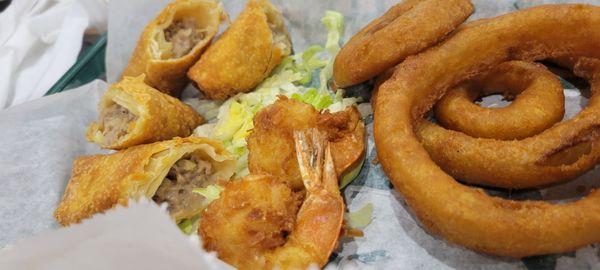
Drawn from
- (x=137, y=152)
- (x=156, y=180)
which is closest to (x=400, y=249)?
(x=156, y=180)

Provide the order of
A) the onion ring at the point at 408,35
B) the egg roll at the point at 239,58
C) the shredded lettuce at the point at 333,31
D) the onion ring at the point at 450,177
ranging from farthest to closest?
the shredded lettuce at the point at 333,31 < the egg roll at the point at 239,58 < the onion ring at the point at 408,35 < the onion ring at the point at 450,177

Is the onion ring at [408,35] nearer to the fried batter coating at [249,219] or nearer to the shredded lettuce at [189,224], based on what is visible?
the fried batter coating at [249,219]

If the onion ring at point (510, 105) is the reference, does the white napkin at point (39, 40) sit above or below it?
below

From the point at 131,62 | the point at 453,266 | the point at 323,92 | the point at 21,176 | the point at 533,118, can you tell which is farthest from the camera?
the point at 131,62

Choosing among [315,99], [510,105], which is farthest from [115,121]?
[510,105]

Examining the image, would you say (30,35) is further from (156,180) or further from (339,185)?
(339,185)

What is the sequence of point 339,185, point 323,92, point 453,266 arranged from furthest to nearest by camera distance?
point 323,92 < point 339,185 < point 453,266

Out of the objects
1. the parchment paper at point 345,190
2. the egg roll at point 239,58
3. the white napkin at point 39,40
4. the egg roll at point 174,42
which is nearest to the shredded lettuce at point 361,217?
the parchment paper at point 345,190
